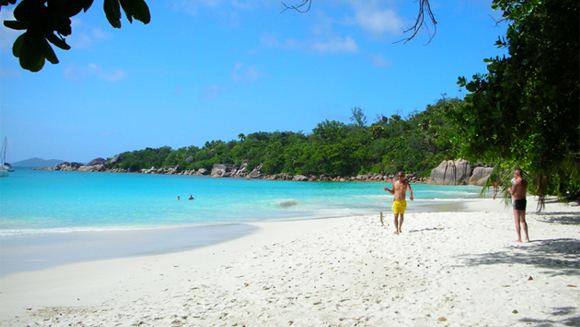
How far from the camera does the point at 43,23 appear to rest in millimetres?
1461

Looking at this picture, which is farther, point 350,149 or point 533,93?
point 350,149

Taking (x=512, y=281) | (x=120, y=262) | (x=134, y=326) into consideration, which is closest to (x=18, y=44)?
(x=134, y=326)

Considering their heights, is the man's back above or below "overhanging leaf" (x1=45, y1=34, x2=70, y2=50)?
below

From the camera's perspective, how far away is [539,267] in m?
5.82

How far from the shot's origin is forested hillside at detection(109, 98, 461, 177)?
58.9 meters

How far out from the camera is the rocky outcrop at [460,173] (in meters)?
47.8

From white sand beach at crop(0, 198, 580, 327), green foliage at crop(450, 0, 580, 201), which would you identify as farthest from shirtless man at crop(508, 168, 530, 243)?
green foliage at crop(450, 0, 580, 201)

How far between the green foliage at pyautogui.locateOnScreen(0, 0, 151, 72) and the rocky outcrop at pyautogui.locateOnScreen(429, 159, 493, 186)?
50491 millimetres

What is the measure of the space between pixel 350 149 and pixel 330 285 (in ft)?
216

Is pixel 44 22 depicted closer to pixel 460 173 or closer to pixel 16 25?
pixel 16 25

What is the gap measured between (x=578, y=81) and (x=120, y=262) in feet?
29.7

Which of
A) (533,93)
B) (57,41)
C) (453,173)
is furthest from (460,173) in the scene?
(57,41)

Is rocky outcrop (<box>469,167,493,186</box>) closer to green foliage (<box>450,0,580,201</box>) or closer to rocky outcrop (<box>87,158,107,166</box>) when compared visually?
green foliage (<box>450,0,580,201</box>)

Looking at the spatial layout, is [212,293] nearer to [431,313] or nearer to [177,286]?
[177,286]
